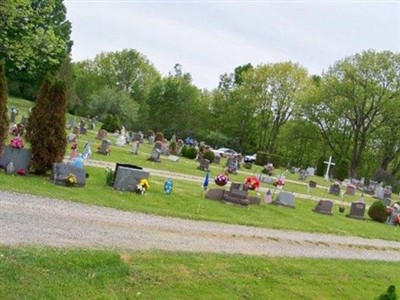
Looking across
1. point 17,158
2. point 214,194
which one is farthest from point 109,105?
point 17,158

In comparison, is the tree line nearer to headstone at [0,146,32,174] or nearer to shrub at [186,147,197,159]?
shrub at [186,147,197,159]

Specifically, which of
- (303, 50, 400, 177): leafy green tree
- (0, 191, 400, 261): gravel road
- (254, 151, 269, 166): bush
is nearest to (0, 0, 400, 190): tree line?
(303, 50, 400, 177): leafy green tree

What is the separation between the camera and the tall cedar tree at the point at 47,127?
18.2 m

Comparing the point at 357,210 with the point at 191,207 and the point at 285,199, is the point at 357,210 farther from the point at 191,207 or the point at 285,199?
the point at 191,207

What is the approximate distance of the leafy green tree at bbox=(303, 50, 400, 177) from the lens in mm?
58125

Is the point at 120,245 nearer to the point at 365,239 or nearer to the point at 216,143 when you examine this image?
the point at 365,239

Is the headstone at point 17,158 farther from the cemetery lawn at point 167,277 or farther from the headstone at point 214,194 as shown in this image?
the cemetery lawn at point 167,277

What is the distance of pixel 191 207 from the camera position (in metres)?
19.2

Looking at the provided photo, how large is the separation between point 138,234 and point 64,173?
556 cm

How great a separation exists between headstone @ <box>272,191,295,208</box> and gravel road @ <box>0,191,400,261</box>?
6.00 m

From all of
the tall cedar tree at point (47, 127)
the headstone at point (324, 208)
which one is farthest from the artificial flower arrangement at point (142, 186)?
the headstone at point (324, 208)

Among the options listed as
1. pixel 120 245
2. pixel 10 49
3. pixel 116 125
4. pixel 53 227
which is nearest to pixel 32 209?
pixel 53 227

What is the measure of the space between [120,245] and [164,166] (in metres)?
19.6

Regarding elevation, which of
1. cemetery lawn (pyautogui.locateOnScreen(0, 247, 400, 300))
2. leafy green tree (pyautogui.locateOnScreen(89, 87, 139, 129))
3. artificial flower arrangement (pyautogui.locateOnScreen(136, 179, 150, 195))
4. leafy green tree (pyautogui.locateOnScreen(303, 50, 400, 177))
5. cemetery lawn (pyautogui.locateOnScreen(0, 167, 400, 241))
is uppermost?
leafy green tree (pyautogui.locateOnScreen(303, 50, 400, 177))
